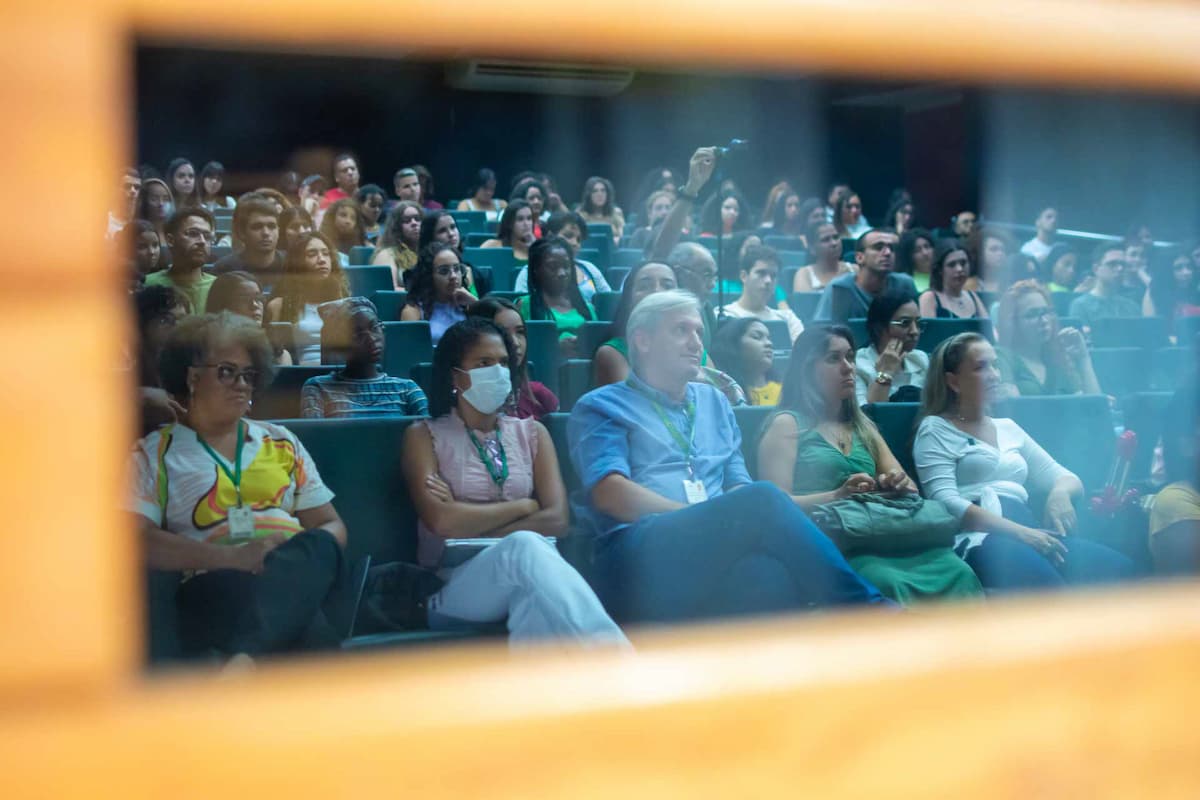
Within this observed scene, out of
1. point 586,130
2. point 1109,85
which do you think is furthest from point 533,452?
point 586,130

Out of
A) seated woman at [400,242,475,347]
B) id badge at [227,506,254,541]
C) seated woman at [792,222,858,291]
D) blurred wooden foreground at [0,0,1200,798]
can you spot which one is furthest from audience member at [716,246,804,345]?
blurred wooden foreground at [0,0,1200,798]

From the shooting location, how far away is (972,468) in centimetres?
156

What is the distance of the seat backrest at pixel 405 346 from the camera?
1.69 metres

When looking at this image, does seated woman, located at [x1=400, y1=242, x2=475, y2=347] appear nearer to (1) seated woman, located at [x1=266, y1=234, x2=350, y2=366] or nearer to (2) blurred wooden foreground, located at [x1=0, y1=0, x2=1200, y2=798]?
(1) seated woman, located at [x1=266, y1=234, x2=350, y2=366]

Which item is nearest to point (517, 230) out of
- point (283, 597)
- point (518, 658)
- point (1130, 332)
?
point (1130, 332)

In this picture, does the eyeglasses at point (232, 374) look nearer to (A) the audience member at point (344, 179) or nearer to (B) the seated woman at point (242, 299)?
(B) the seated woman at point (242, 299)

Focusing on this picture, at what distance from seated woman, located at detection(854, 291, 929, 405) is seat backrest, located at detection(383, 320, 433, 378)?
2.23 ft

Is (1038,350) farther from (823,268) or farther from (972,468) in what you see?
(823,268)

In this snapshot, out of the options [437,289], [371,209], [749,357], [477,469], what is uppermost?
[371,209]

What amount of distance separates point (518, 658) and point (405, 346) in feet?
5.33

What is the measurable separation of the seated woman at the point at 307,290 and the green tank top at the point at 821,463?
704 mm

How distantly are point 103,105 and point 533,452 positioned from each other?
1.22 metres

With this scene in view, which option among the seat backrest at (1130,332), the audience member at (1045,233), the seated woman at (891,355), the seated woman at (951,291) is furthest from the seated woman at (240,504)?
the audience member at (1045,233)

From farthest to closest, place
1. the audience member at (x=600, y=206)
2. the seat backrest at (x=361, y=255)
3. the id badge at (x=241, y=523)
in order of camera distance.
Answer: the audience member at (x=600, y=206) → the seat backrest at (x=361, y=255) → the id badge at (x=241, y=523)
